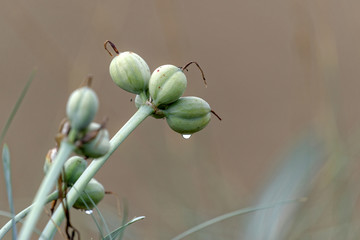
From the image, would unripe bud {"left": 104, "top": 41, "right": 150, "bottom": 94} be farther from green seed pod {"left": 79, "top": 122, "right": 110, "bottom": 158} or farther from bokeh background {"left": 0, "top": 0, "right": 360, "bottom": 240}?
bokeh background {"left": 0, "top": 0, "right": 360, "bottom": 240}

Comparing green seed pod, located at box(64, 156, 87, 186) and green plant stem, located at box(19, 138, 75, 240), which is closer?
green plant stem, located at box(19, 138, 75, 240)

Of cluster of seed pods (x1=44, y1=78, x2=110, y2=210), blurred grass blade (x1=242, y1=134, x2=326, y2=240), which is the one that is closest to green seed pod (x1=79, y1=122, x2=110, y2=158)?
cluster of seed pods (x1=44, y1=78, x2=110, y2=210)

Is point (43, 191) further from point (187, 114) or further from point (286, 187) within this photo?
point (286, 187)

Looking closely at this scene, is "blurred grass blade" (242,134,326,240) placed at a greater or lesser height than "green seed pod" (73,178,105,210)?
greater

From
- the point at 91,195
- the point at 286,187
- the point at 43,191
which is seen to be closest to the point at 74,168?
the point at 91,195

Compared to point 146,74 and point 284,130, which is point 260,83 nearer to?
point 284,130

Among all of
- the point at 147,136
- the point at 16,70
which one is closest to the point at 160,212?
the point at 147,136

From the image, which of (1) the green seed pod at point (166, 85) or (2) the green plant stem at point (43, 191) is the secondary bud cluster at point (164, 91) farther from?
(2) the green plant stem at point (43, 191)
